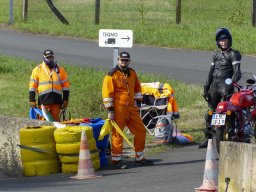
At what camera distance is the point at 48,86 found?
683 inches

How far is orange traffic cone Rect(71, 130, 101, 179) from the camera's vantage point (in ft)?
46.7

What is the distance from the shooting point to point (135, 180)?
1372 centimetres

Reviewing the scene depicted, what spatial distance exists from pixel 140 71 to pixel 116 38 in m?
8.65

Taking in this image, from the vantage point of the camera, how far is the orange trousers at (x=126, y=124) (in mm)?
15273

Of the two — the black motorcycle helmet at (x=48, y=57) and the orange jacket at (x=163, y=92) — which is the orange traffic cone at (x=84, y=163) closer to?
the black motorcycle helmet at (x=48, y=57)

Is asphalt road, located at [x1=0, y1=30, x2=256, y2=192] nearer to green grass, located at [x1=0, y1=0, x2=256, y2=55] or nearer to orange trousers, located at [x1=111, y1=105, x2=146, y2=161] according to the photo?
A: orange trousers, located at [x1=111, y1=105, x2=146, y2=161]

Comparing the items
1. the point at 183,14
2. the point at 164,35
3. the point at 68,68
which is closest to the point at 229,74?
the point at 68,68

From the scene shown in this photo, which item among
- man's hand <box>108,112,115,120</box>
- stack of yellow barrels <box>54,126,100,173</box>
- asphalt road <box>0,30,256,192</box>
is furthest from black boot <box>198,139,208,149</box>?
stack of yellow barrels <box>54,126,100,173</box>

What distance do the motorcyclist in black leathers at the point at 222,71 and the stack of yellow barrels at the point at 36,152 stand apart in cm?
279

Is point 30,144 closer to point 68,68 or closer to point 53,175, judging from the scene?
point 53,175

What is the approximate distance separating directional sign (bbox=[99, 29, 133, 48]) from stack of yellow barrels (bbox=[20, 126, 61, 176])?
→ 2670 millimetres

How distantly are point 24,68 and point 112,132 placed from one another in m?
11.7

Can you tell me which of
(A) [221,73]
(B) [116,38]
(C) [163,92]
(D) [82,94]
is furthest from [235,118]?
(D) [82,94]

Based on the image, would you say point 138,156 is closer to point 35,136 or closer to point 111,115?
point 111,115
